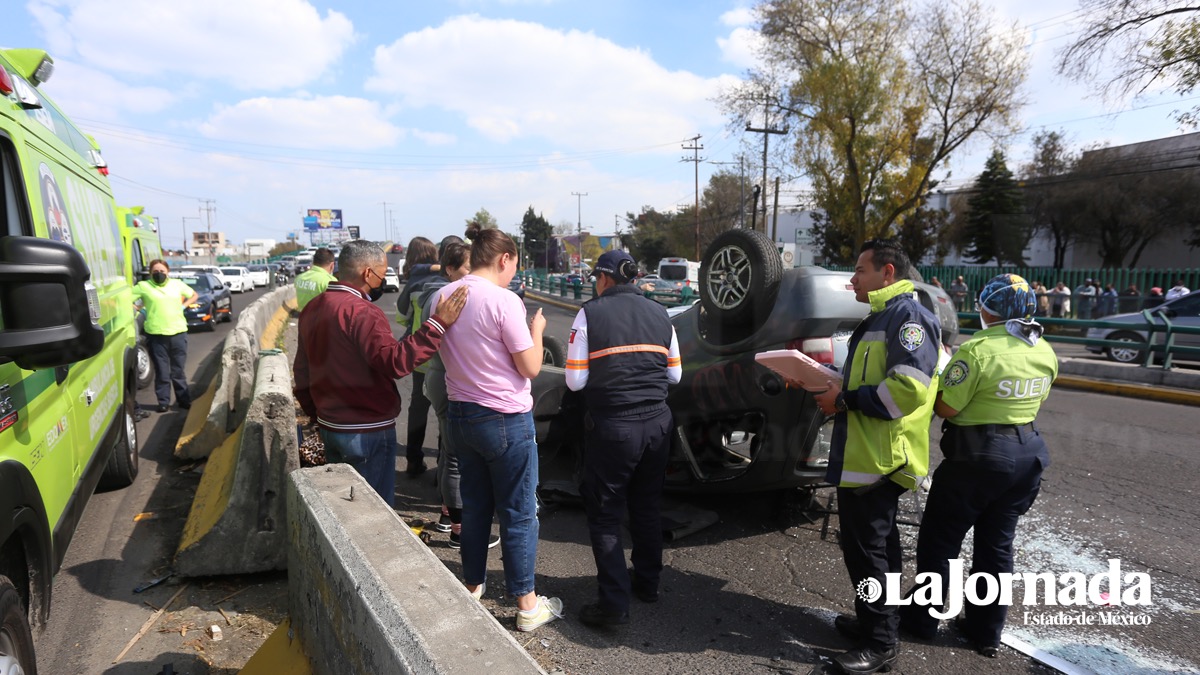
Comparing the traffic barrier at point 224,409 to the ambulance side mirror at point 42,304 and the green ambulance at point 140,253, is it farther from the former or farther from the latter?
the ambulance side mirror at point 42,304

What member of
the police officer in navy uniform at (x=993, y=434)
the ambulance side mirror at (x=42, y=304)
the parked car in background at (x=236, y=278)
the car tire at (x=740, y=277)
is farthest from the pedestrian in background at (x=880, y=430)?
the parked car in background at (x=236, y=278)

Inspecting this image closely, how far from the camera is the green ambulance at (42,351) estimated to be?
1935mm

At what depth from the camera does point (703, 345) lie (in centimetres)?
445

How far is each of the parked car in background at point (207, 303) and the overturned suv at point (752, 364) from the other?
609 inches

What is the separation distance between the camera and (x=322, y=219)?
95.6 metres

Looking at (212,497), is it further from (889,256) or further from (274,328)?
(274,328)

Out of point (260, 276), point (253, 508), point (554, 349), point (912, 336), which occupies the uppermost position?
point (912, 336)

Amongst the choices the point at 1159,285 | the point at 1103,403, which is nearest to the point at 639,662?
the point at 1103,403

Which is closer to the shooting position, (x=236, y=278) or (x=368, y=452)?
(x=368, y=452)

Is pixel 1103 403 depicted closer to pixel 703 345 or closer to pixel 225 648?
pixel 703 345

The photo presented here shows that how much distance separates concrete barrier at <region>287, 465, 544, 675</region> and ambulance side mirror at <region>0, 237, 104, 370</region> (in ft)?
3.22

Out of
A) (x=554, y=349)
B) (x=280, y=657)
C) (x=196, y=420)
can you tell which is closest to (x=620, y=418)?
(x=280, y=657)

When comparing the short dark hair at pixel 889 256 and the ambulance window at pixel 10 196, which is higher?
the ambulance window at pixel 10 196

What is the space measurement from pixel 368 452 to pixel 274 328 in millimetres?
11153
